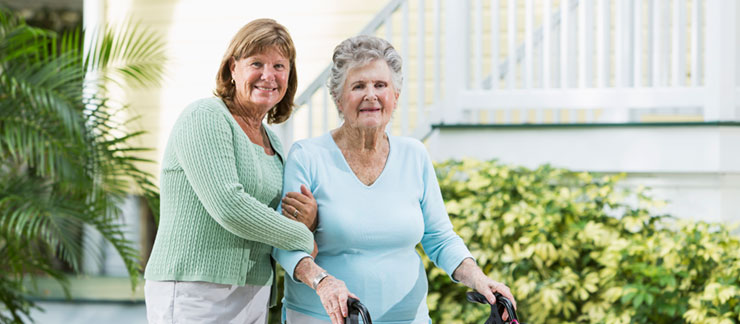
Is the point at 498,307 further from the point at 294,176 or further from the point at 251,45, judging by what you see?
the point at 251,45

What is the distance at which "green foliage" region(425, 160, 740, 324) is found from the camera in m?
3.98

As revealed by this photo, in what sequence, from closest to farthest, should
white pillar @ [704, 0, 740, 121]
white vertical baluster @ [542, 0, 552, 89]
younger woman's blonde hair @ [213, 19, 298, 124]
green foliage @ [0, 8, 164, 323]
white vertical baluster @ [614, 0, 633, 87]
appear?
1. younger woman's blonde hair @ [213, 19, 298, 124]
2. green foliage @ [0, 8, 164, 323]
3. white pillar @ [704, 0, 740, 121]
4. white vertical baluster @ [614, 0, 633, 87]
5. white vertical baluster @ [542, 0, 552, 89]

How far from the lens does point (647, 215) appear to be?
4492 millimetres

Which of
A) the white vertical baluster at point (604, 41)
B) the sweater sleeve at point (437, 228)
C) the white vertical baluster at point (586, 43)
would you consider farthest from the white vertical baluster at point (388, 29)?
the sweater sleeve at point (437, 228)

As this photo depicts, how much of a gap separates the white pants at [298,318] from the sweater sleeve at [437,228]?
420mm

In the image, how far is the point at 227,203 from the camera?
2.00 metres

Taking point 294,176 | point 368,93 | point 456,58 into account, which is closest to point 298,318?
point 294,176

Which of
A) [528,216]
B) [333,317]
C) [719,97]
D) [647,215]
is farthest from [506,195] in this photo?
[333,317]

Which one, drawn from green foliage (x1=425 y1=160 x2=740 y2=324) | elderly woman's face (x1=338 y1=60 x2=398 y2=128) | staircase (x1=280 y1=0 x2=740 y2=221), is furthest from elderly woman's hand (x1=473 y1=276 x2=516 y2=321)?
staircase (x1=280 y1=0 x2=740 y2=221)

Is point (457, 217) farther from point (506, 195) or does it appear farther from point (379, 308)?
point (379, 308)

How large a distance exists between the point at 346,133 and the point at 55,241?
2.49 metres

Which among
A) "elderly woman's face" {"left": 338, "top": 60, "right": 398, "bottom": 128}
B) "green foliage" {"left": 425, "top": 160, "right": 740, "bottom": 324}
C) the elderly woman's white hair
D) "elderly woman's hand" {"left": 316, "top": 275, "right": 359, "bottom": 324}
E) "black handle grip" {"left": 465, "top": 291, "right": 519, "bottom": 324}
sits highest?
the elderly woman's white hair

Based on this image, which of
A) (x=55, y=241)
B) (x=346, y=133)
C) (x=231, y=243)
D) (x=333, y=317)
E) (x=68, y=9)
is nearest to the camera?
(x=333, y=317)

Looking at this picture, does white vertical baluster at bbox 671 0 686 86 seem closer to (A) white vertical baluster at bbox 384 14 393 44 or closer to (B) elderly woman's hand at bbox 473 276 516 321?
(A) white vertical baluster at bbox 384 14 393 44
